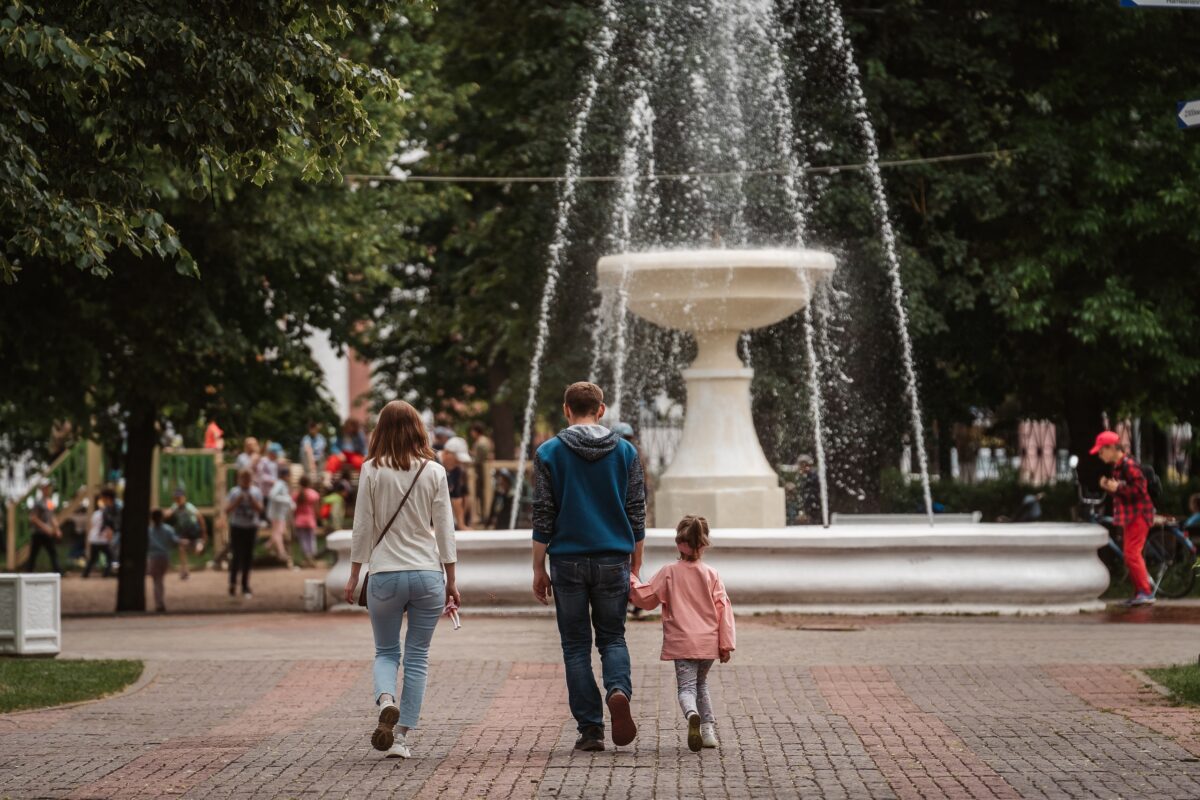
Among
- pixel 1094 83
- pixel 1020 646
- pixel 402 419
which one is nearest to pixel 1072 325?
pixel 1094 83

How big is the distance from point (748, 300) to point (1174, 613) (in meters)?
4.76

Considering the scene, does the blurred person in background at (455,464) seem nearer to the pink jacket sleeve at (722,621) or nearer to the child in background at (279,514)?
the pink jacket sleeve at (722,621)

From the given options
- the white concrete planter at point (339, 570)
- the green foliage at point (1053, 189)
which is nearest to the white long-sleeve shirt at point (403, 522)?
the white concrete planter at point (339, 570)

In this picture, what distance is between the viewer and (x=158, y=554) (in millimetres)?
22781

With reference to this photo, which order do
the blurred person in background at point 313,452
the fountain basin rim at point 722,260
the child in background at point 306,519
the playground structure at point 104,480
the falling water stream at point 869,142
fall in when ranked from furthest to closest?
1. the blurred person in background at point 313,452
2. the playground structure at point 104,480
3. the child in background at point 306,519
4. the falling water stream at point 869,142
5. the fountain basin rim at point 722,260

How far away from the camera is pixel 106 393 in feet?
69.8

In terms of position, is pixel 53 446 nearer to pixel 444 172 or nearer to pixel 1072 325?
pixel 444 172

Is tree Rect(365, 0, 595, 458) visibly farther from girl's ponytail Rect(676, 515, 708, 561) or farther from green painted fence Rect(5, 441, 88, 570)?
girl's ponytail Rect(676, 515, 708, 561)

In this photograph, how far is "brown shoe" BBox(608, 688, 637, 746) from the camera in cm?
877

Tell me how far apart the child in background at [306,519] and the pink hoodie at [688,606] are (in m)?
21.7

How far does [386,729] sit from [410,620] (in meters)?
0.51

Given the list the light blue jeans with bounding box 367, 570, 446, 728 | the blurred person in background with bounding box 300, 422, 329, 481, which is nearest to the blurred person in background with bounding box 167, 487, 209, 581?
the blurred person in background with bounding box 300, 422, 329, 481

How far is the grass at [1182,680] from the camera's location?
10.6m

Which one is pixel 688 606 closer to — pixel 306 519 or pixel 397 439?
pixel 397 439
